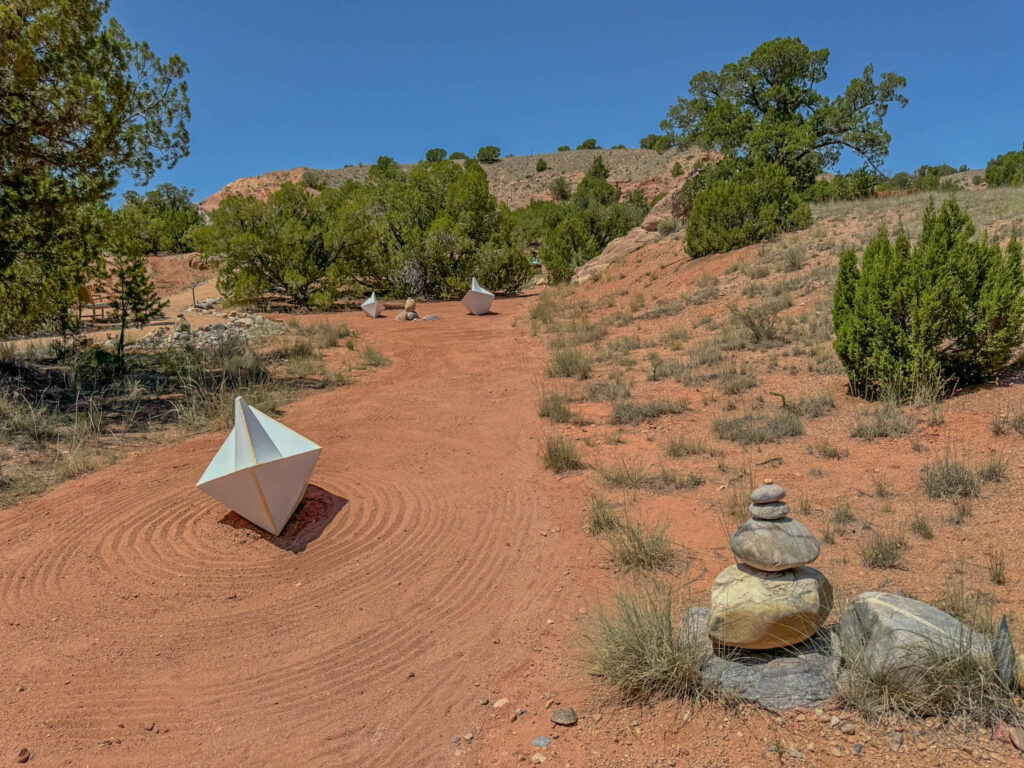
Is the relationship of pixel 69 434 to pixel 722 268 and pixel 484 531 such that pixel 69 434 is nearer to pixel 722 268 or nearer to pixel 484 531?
pixel 484 531

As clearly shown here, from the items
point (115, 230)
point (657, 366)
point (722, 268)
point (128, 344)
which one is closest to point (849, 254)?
point (657, 366)

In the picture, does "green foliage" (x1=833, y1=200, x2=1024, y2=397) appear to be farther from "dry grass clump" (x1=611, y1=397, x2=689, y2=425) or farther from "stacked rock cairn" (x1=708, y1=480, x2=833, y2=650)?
"stacked rock cairn" (x1=708, y1=480, x2=833, y2=650)

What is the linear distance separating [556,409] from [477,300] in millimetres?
11865

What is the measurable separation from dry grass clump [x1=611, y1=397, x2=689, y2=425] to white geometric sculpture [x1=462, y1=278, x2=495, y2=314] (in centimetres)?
1206

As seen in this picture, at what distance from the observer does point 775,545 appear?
3.03 m

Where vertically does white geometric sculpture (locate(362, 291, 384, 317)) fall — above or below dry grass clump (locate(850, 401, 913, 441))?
above

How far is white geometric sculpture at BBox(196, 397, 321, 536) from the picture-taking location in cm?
482

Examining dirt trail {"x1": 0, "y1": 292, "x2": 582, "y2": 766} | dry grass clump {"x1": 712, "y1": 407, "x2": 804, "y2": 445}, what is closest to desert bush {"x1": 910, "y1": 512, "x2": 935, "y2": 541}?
dry grass clump {"x1": 712, "y1": 407, "x2": 804, "y2": 445}

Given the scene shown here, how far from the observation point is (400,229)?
2522cm

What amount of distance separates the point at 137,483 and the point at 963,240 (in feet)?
28.9

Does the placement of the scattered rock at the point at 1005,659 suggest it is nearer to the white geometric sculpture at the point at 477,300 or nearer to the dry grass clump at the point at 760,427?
the dry grass clump at the point at 760,427

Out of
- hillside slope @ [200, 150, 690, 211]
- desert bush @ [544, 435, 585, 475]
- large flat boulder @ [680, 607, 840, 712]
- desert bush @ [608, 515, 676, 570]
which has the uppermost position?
hillside slope @ [200, 150, 690, 211]

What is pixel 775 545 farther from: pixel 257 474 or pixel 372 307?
pixel 372 307

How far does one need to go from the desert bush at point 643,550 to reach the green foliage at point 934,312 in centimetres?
385
